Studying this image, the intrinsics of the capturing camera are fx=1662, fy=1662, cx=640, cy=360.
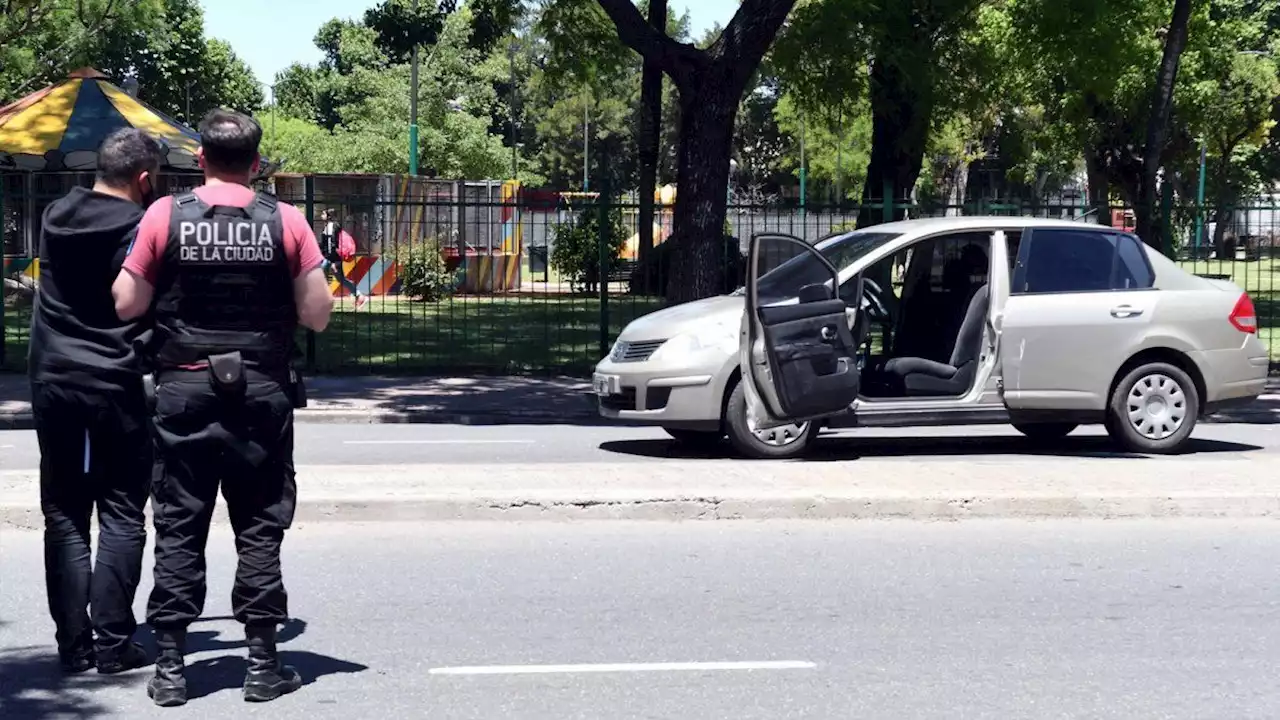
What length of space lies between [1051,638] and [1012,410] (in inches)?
187

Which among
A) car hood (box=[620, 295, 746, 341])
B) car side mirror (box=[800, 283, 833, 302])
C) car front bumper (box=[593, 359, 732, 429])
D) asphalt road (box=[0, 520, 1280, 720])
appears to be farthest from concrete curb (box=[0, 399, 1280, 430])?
asphalt road (box=[0, 520, 1280, 720])

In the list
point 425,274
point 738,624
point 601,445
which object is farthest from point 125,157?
point 425,274

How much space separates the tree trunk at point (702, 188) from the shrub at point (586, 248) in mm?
1645

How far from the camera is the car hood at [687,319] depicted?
36.2 feet

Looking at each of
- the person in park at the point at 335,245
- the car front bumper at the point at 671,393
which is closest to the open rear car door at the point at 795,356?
the car front bumper at the point at 671,393

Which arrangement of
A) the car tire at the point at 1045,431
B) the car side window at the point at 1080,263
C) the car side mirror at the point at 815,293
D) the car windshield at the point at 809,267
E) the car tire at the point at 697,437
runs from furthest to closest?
1. the car tire at the point at 1045,431
2. the car tire at the point at 697,437
3. the car side window at the point at 1080,263
4. the car windshield at the point at 809,267
5. the car side mirror at the point at 815,293

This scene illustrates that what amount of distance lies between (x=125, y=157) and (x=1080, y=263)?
7.49 m

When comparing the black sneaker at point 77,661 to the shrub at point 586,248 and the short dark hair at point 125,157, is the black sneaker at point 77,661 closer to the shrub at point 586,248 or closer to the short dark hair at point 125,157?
the short dark hair at point 125,157

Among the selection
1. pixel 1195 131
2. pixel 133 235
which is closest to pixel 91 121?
pixel 133 235

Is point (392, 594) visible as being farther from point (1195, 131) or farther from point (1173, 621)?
point (1195, 131)

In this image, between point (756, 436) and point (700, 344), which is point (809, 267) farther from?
point (756, 436)

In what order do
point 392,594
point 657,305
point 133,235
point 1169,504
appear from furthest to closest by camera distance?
point 657,305 < point 1169,504 < point 392,594 < point 133,235

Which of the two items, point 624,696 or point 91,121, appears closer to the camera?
point 624,696

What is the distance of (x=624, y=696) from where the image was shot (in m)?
5.75
